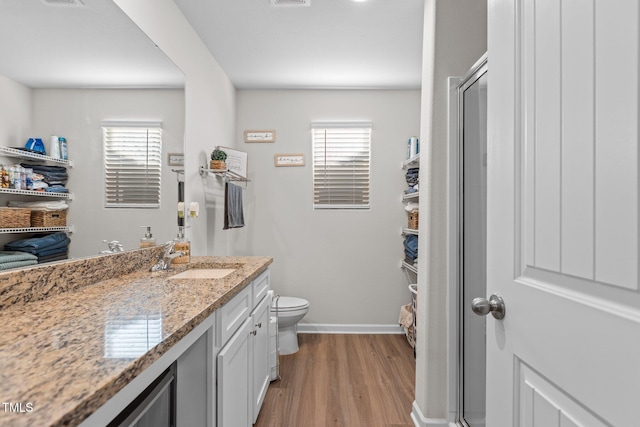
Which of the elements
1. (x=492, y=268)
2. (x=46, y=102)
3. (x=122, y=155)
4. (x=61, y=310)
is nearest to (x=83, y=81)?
(x=46, y=102)

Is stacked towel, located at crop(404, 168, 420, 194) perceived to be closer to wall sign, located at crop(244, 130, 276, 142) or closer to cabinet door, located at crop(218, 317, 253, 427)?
wall sign, located at crop(244, 130, 276, 142)

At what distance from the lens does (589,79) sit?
25.5 inches

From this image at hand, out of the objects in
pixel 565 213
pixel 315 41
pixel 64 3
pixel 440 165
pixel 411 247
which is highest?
pixel 315 41

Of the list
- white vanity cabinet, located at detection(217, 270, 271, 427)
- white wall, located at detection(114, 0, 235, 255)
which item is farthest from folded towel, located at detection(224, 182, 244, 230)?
white vanity cabinet, located at detection(217, 270, 271, 427)

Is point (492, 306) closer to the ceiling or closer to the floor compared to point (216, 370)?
closer to the ceiling

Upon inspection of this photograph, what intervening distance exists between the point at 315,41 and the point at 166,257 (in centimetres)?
183

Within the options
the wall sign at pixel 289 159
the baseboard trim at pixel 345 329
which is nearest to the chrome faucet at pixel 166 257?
the wall sign at pixel 289 159

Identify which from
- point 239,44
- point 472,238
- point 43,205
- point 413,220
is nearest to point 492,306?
point 472,238

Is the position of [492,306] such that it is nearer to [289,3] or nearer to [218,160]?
[289,3]

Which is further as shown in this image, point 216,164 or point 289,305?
point 289,305

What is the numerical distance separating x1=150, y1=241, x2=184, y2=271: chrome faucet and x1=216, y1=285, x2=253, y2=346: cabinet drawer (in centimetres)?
51

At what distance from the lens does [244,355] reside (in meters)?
1.61

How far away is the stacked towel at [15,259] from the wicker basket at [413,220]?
2560 mm

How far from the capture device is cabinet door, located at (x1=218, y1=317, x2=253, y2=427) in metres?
1.25
